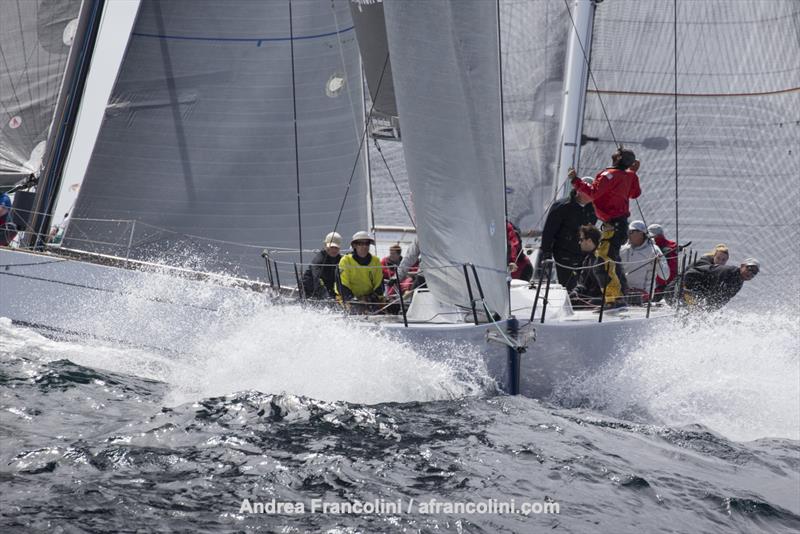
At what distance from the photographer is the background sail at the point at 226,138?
10.1 m

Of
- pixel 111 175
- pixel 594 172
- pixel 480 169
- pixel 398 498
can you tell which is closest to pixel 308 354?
pixel 480 169

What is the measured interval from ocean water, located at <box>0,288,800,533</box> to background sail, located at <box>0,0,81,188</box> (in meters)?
2.88

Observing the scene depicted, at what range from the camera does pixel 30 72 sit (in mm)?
10711

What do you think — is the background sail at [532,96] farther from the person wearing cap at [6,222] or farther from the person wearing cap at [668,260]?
the person wearing cap at [6,222]

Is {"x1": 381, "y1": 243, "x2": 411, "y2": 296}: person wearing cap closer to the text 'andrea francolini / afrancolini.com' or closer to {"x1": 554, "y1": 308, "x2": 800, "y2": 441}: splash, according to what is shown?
{"x1": 554, "y1": 308, "x2": 800, "y2": 441}: splash

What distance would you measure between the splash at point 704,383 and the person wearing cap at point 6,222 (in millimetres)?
5855

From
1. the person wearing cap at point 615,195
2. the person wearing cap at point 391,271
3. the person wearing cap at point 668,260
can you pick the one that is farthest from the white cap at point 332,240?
the person wearing cap at point 668,260

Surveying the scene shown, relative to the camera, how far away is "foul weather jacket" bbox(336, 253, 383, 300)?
7.82 m

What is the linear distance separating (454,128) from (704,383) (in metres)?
2.35

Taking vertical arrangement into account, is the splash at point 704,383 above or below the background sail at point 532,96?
below

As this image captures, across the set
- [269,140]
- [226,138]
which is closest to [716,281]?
[269,140]

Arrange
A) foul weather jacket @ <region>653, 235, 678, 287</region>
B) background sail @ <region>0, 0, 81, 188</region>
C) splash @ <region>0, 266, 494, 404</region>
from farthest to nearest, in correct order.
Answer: background sail @ <region>0, 0, 81, 188</region>, foul weather jacket @ <region>653, 235, 678, 287</region>, splash @ <region>0, 266, 494, 404</region>

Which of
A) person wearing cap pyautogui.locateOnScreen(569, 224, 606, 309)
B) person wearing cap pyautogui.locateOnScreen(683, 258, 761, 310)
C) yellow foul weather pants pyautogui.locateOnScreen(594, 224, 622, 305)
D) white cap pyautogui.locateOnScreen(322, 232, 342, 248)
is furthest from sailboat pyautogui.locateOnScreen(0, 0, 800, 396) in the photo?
person wearing cap pyautogui.locateOnScreen(683, 258, 761, 310)

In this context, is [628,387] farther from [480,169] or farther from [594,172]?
[594,172]
